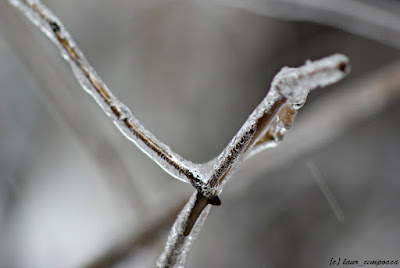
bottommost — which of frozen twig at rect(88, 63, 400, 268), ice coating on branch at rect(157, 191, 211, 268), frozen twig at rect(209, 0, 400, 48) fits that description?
ice coating on branch at rect(157, 191, 211, 268)

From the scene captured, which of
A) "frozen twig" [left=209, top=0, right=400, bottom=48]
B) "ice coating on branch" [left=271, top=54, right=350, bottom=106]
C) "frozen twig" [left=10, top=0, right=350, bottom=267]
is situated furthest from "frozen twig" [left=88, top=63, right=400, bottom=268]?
"ice coating on branch" [left=271, top=54, right=350, bottom=106]

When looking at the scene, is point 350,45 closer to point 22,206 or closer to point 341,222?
point 341,222

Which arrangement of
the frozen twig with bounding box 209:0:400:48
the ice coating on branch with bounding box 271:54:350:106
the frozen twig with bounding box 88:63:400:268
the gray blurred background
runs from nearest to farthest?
the ice coating on branch with bounding box 271:54:350:106
the frozen twig with bounding box 88:63:400:268
the frozen twig with bounding box 209:0:400:48
the gray blurred background

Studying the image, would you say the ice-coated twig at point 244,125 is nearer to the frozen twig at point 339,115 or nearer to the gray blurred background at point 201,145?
the frozen twig at point 339,115

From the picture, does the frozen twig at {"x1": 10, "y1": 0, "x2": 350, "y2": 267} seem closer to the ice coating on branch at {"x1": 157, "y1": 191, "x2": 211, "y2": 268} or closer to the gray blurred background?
the ice coating on branch at {"x1": 157, "y1": 191, "x2": 211, "y2": 268}

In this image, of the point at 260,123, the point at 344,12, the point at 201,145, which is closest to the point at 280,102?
the point at 260,123

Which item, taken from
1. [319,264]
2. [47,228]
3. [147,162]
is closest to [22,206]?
[47,228]
